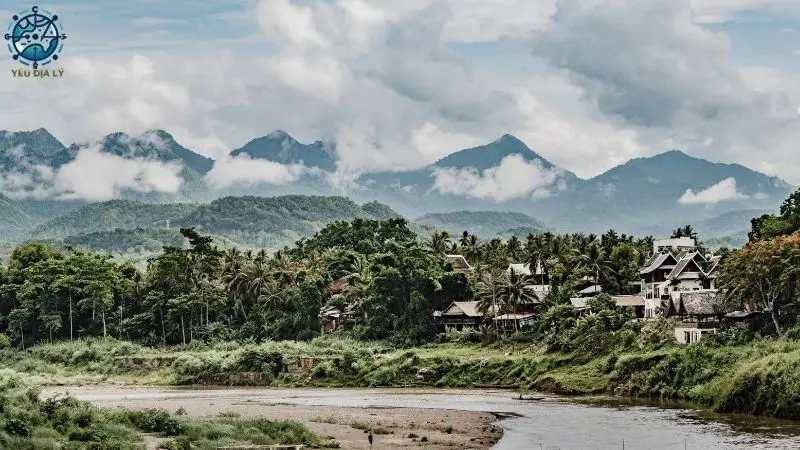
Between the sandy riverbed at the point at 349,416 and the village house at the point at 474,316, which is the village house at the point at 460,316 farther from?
the sandy riverbed at the point at 349,416

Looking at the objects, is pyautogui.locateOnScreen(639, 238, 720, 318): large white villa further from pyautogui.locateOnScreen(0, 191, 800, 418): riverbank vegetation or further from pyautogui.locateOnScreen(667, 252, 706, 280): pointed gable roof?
pyautogui.locateOnScreen(0, 191, 800, 418): riverbank vegetation

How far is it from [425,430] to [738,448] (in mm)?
17789

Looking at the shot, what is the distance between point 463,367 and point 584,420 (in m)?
35.6

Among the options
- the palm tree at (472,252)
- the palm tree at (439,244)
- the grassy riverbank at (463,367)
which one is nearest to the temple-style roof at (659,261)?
the grassy riverbank at (463,367)

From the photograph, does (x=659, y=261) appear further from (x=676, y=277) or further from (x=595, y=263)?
(x=595, y=263)

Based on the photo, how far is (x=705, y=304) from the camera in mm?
98000

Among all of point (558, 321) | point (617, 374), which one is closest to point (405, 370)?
point (558, 321)

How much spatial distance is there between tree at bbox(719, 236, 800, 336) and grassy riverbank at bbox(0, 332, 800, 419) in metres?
6.37

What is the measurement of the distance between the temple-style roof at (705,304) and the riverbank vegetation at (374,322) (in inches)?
48.5

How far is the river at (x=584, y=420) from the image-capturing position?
188 ft

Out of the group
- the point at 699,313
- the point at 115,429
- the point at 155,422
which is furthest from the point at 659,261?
the point at 115,429

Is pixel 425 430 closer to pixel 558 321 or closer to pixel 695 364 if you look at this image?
pixel 695 364

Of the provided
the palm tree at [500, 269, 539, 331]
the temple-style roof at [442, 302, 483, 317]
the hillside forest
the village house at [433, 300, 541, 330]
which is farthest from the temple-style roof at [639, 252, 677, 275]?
the temple-style roof at [442, 302, 483, 317]

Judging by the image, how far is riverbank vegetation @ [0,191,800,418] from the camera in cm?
A: 8944
